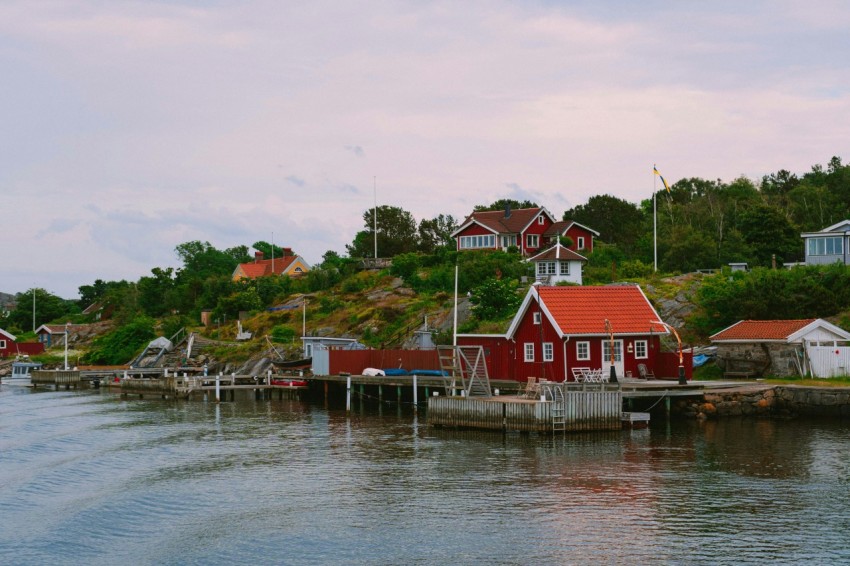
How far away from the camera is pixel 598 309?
2050 inches

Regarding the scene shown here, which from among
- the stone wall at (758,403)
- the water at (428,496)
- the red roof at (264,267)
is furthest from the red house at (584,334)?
the red roof at (264,267)

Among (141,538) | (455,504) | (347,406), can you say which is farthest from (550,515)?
(347,406)

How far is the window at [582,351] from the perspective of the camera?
5081 cm

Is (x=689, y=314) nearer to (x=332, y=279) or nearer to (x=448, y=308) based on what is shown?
(x=448, y=308)

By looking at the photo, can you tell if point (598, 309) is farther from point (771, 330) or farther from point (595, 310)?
point (771, 330)

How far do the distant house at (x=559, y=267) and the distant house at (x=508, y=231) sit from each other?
1892 centimetres

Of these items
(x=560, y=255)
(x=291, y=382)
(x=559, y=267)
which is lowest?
(x=291, y=382)

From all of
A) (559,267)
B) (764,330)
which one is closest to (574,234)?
(559,267)

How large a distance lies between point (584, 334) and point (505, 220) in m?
49.7

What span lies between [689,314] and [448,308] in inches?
832

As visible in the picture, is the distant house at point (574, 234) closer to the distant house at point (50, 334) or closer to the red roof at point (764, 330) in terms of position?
the red roof at point (764, 330)

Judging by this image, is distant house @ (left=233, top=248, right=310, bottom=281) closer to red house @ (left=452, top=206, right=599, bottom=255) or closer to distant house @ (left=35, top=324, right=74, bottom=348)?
distant house @ (left=35, top=324, right=74, bottom=348)

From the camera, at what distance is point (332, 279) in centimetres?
10531

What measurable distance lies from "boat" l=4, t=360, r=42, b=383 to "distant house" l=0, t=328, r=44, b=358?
1940cm
